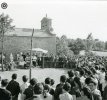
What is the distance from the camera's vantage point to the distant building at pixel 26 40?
232 ft

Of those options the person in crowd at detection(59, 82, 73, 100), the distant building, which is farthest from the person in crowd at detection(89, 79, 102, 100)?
the distant building

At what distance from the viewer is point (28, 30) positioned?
7800cm

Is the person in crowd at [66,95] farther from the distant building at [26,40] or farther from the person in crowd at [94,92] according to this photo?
the distant building at [26,40]

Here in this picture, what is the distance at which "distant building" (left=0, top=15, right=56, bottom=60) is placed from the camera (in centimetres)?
7056

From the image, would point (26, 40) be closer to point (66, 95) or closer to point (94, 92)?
point (94, 92)

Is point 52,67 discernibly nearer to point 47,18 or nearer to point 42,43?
point 42,43

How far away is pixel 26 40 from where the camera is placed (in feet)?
238

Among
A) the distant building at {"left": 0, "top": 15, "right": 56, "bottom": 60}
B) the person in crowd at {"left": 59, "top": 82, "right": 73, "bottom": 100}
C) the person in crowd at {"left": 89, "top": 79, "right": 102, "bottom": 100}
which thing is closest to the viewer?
the person in crowd at {"left": 59, "top": 82, "right": 73, "bottom": 100}

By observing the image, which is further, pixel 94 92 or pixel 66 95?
pixel 94 92

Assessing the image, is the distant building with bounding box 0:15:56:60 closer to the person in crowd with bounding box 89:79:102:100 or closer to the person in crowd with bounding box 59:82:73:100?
the person in crowd with bounding box 89:79:102:100

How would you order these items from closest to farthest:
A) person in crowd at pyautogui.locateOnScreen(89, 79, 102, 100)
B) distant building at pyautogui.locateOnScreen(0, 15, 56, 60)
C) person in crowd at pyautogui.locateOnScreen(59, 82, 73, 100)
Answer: person in crowd at pyautogui.locateOnScreen(59, 82, 73, 100), person in crowd at pyautogui.locateOnScreen(89, 79, 102, 100), distant building at pyautogui.locateOnScreen(0, 15, 56, 60)

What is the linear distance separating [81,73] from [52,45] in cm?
6444

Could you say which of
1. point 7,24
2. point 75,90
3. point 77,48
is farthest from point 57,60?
point 77,48

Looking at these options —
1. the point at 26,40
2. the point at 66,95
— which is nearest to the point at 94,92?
the point at 66,95
